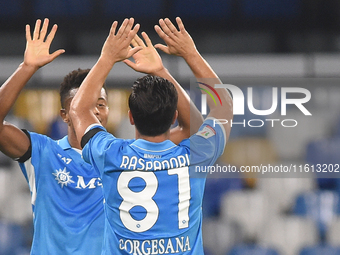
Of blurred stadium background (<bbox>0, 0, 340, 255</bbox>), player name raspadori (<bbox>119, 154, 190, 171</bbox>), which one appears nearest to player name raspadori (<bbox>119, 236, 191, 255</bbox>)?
player name raspadori (<bbox>119, 154, 190, 171</bbox>)

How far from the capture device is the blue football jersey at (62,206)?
1653 mm

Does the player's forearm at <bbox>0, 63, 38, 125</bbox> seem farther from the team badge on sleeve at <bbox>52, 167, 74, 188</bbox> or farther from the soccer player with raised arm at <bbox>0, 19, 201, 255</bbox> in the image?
the team badge on sleeve at <bbox>52, 167, 74, 188</bbox>

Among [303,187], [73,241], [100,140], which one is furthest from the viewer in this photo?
[303,187]

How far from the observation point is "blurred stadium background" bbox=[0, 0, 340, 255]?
13.3 feet

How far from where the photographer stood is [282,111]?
4617mm

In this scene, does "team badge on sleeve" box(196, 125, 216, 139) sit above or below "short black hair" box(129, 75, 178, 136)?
below

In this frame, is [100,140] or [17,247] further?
[17,247]

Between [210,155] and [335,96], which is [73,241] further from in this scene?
[335,96]

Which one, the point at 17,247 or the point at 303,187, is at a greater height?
the point at 303,187

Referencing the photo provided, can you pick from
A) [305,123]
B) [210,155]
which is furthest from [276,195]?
[210,155]

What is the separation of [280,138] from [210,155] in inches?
130

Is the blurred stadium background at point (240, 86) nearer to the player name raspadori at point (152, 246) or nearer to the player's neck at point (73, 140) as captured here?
the player's neck at point (73, 140)

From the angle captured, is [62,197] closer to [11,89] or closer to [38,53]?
[11,89]

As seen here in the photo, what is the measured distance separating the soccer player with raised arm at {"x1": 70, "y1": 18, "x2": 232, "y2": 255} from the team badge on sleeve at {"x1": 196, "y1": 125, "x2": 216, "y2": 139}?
26 millimetres
